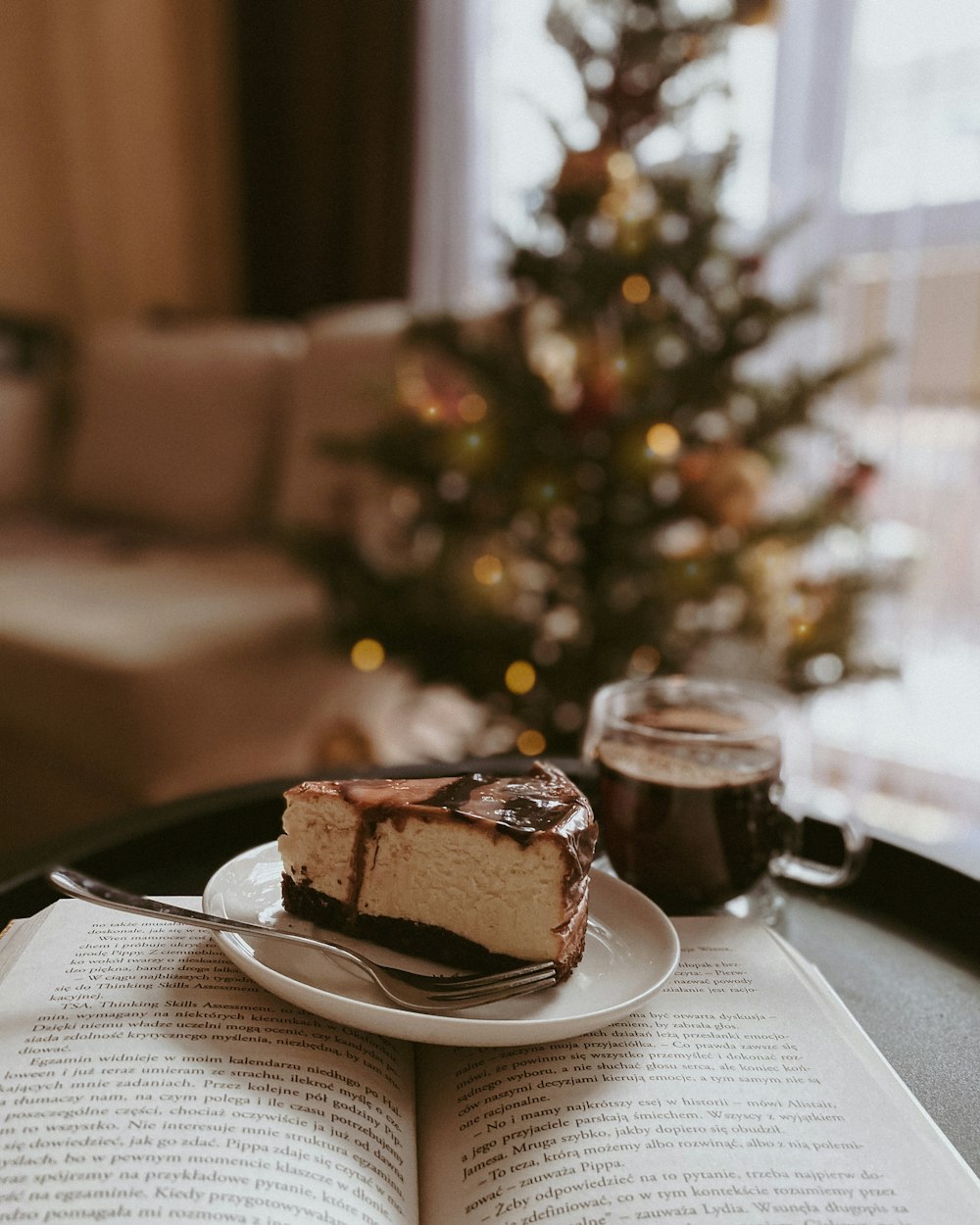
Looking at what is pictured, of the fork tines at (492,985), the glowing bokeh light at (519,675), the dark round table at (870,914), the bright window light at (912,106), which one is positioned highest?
the bright window light at (912,106)

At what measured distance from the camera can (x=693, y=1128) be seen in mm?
414

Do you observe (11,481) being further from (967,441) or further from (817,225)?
(967,441)

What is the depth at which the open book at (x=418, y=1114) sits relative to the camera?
0.37 meters

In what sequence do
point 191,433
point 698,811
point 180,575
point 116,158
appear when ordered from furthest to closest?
point 116,158
point 191,433
point 180,575
point 698,811

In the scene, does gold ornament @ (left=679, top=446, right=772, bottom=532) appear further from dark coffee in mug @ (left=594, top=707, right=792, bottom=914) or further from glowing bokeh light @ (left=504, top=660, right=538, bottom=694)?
dark coffee in mug @ (left=594, top=707, right=792, bottom=914)

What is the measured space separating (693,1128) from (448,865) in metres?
0.17

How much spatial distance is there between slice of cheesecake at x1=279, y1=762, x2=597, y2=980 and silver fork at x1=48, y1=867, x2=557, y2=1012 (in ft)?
0.08

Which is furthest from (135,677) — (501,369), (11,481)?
(11,481)

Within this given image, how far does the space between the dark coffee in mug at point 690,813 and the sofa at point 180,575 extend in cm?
101

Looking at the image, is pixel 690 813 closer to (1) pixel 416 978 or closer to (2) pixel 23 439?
A: (1) pixel 416 978

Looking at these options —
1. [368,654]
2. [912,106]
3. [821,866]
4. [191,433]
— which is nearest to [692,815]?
[821,866]

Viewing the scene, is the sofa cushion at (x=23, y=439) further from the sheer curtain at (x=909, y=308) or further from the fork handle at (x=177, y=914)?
the fork handle at (x=177, y=914)

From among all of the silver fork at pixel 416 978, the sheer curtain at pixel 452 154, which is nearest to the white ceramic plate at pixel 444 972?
the silver fork at pixel 416 978

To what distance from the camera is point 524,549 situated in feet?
4.89
